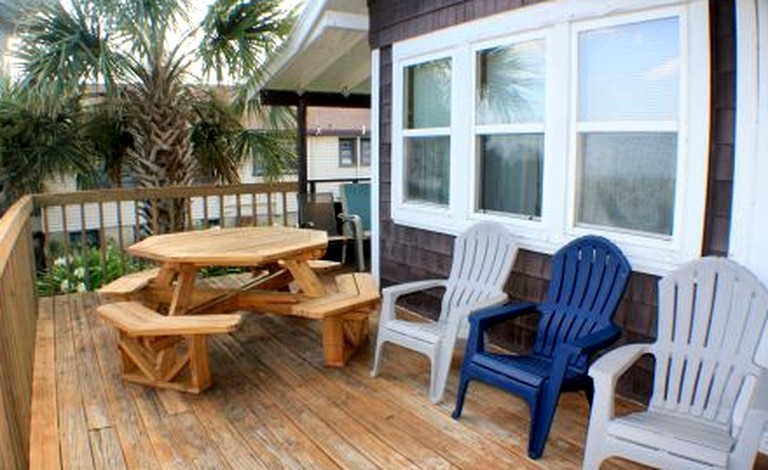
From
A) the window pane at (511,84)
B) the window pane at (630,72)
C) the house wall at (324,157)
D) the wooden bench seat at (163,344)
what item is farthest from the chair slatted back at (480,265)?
the house wall at (324,157)

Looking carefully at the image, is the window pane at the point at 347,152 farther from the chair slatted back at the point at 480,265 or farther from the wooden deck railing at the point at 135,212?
the chair slatted back at the point at 480,265

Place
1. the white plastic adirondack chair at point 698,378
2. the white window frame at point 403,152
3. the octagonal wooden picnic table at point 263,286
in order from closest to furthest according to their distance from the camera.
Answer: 1. the white plastic adirondack chair at point 698,378
2. the octagonal wooden picnic table at point 263,286
3. the white window frame at point 403,152

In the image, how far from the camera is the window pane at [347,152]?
15211 millimetres

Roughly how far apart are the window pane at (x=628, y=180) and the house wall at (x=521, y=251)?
0.22 metres

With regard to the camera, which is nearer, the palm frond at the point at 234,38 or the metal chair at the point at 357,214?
the palm frond at the point at 234,38

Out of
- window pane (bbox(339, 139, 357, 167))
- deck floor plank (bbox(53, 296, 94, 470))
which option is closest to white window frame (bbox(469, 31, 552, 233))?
deck floor plank (bbox(53, 296, 94, 470))

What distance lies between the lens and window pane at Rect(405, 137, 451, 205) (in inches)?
168

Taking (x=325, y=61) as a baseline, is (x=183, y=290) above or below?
below

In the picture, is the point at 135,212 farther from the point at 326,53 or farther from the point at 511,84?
the point at 511,84

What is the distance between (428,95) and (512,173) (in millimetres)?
1029

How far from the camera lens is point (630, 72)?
116 inches

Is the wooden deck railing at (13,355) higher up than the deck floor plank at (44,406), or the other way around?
the wooden deck railing at (13,355)

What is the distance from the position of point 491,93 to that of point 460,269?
3.66ft

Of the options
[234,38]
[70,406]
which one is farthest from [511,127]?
[234,38]
